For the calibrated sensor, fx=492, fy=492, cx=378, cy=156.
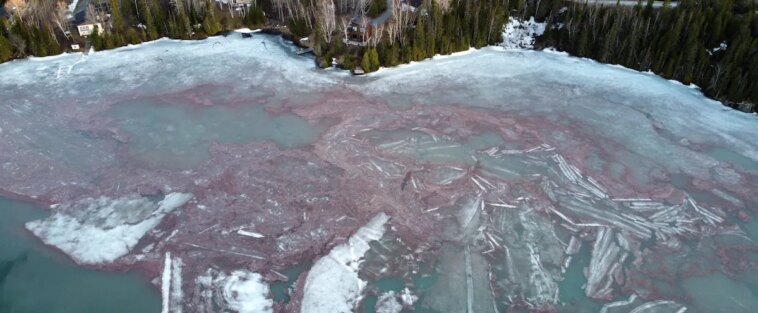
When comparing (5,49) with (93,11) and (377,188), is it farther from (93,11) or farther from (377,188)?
(377,188)

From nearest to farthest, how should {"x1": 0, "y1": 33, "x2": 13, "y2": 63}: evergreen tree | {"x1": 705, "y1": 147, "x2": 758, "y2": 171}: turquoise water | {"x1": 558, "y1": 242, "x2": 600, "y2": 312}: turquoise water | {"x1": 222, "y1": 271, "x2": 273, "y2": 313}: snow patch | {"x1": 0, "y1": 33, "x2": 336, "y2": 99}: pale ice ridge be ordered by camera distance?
{"x1": 222, "y1": 271, "x2": 273, "y2": 313}: snow patch, {"x1": 558, "y1": 242, "x2": 600, "y2": 312}: turquoise water, {"x1": 705, "y1": 147, "x2": 758, "y2": 171}: turquoise water, {"x1": 0, "y1": 33, "x2": 336, "y2": 99}: pale ice ridge, {"x1": 0, "y1": 33, "x2": 13, "y2": 63}: evergreen tree

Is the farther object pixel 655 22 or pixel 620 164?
pixel 655 22

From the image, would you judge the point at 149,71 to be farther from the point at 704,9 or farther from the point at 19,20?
the point at 704,9

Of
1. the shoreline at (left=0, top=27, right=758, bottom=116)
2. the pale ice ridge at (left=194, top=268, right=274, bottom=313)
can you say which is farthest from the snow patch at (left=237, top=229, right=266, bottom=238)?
the shoreline at (left=0, top=27, right=758, bottom=116)

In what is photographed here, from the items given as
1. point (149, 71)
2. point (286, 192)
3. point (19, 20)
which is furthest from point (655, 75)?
point (19, 20)

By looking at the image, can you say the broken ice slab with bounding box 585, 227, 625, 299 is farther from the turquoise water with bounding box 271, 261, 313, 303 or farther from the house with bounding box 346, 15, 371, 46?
the house with bounding box 346, 15, 371, 46

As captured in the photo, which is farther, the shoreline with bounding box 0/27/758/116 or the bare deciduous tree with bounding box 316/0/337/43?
the bare deciduous tree with bounding box 316/0/337/43
